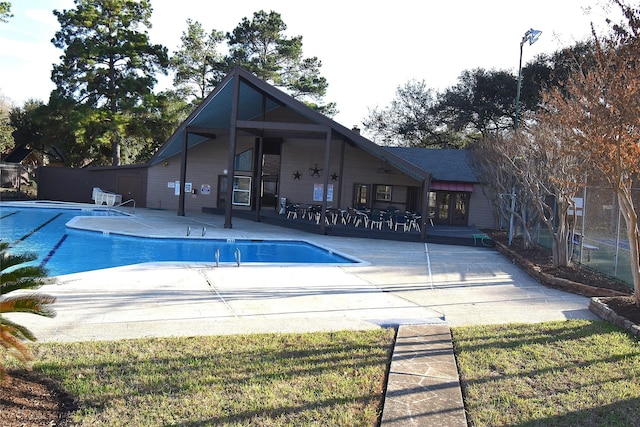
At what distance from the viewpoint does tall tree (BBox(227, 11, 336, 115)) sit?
35.2m

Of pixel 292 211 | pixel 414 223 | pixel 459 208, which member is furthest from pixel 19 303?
pixel 459 208

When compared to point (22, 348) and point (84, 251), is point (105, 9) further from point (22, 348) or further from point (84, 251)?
point (22, 348)

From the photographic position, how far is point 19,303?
381 centimetres

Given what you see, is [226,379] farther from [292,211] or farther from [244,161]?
[244,161]

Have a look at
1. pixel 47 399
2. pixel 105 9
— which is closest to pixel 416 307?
pixel 47 399

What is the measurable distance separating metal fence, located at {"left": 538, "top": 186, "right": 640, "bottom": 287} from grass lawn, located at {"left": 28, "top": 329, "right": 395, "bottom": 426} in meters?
6.53

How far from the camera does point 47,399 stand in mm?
3891

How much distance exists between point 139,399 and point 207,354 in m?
1.14

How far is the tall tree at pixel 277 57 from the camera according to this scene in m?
35.2

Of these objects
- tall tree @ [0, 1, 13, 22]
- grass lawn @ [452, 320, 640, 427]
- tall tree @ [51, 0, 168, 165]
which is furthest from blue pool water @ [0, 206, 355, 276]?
tall tree @ [51, 0, 168, 165]

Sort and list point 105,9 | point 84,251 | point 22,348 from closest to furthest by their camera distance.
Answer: point 22,348 < point 84,251 < point 105,9

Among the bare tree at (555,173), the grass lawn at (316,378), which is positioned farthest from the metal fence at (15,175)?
the grass lawn at (316,378)

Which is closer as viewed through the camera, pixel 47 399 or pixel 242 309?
Answer: pixel 47 399

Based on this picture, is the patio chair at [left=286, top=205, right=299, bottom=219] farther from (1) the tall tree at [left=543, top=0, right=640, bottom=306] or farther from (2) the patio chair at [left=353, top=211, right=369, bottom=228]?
(1) the tall tree at [left=543, top=0, right=640, bottom=306]
